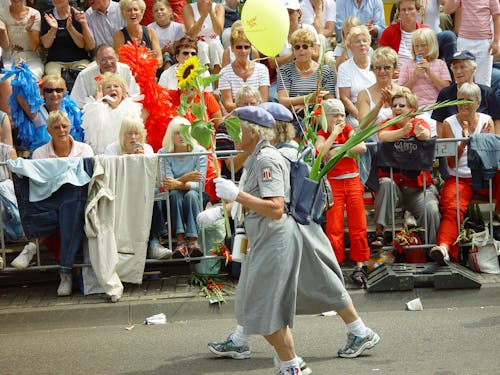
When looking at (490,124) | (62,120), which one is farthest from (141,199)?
(490,124)

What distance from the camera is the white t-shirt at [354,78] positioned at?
450 inches

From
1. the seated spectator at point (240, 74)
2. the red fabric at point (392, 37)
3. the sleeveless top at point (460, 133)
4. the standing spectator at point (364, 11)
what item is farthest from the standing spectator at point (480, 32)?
the seated spectator at point (240, 74)

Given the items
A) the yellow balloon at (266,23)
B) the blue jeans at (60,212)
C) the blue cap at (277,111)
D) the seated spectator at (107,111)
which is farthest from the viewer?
the seated spectator at (107,111)

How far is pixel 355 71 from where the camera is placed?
1154 centimetres

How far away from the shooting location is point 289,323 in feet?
22.6

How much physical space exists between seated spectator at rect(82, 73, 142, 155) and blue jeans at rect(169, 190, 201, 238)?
1061 mm

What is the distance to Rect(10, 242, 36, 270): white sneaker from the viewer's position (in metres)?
9.70

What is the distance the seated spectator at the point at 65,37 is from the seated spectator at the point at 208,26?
4.06ft

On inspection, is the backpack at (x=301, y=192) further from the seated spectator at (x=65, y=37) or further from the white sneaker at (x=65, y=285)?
the seated spectator at (x=65, y=37)

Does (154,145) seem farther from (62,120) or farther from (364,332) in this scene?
(364,332)

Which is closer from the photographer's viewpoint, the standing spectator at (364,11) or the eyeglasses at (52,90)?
the eyeglasses at (52,90)

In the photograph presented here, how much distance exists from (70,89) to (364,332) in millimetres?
6091

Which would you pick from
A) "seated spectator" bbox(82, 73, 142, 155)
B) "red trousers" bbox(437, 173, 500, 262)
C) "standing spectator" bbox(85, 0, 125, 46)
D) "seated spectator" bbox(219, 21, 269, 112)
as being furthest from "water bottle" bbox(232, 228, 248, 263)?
"standing spectator" bbox(85, 0, 125, 46)

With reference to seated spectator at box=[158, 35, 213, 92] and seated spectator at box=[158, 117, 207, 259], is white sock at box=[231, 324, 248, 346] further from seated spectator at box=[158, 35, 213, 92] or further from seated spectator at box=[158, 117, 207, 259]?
seated spectator at box=[158, 35, 213, 92]
